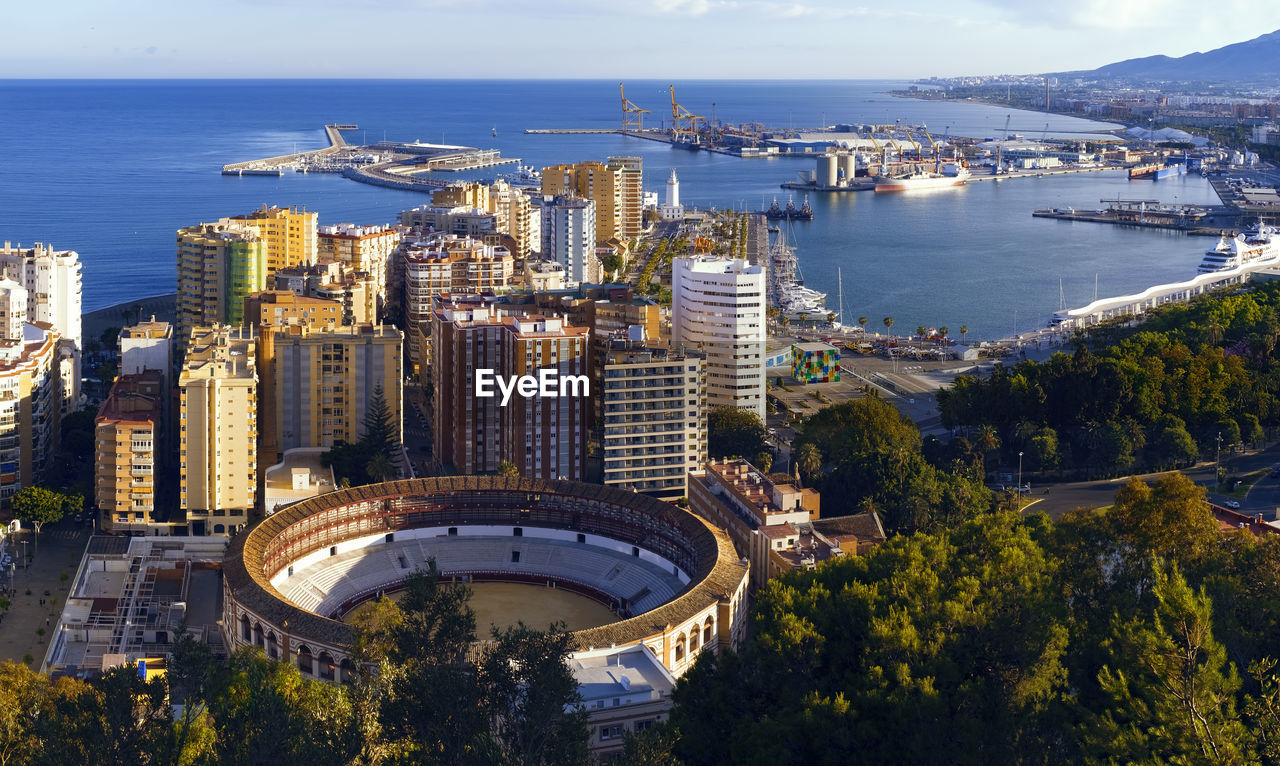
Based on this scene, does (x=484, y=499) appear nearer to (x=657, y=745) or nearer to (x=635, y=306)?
(x=635, y=306)

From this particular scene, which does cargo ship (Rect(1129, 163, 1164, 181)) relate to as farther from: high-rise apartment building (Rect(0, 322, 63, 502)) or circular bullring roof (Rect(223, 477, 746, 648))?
high-rise apartment building (Rect(0, 322, 63, 502))

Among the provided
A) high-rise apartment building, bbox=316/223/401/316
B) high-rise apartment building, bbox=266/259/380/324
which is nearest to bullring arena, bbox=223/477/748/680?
high-rise apartment building, bbox=266/259/380/324

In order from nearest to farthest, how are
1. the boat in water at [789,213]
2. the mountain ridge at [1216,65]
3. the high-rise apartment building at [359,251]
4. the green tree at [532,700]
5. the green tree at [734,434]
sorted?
the green tree at [532,700] < the green tree at [734,434] < the high-rise apartment building at [359,251] < the boat in water at [789,213] < the mountain ridge at [1216,65]

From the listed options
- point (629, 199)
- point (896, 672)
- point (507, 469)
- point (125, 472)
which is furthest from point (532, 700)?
point (629, 199)
